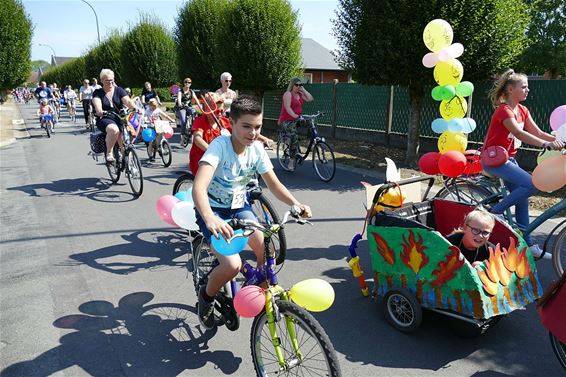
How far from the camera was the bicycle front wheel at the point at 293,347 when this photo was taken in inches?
97.5

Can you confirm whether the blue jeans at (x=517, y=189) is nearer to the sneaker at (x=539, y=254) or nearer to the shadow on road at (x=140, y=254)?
the sneaker at (x=539, y=254)

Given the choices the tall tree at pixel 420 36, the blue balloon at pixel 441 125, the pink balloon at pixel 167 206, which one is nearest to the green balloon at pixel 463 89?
the blue balloon at pixel 441 125

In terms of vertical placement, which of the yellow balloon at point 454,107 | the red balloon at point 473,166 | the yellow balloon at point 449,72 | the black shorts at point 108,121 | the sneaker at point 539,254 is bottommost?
the sneaker at point 539,254

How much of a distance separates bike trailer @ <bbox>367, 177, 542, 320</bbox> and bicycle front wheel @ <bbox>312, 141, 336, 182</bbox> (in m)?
5.21

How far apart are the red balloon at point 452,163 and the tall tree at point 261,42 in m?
12.5

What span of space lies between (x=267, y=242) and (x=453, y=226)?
227 centimetres

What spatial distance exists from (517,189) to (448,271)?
225 centimetres

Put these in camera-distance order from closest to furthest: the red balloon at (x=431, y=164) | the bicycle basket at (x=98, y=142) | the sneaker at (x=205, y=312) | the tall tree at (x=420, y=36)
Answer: the sneaker at (x=205, y=312), the red balloon at (x=431, y=164), the bicycle basket at (x=98, y=142), the tall tree at (x=420, y=36)

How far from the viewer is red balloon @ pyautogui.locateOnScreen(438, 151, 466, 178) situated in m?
5.34

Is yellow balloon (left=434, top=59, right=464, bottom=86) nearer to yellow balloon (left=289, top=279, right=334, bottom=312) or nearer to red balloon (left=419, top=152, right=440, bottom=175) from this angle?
red balloon (left=419, top=152, right=440, bottom=175)

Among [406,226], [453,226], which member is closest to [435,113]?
[453,226]

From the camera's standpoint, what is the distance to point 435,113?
1238 cm

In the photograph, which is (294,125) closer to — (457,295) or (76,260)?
(76,260)

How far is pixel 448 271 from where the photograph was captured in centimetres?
331
